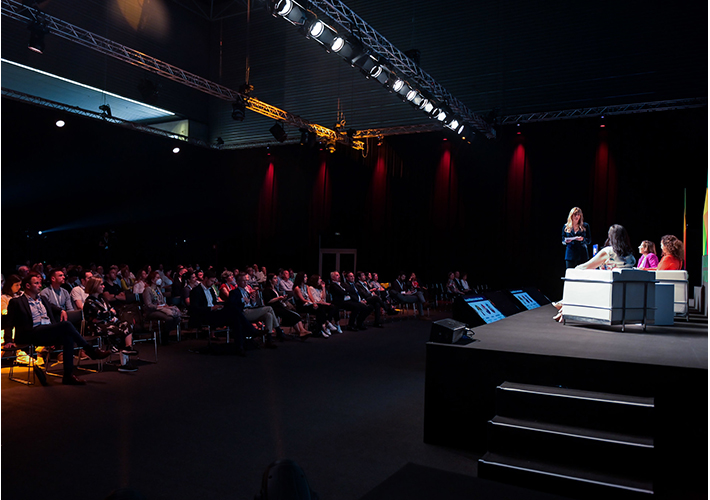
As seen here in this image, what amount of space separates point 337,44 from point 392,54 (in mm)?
1340

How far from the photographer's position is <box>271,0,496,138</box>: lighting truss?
24.1 feet

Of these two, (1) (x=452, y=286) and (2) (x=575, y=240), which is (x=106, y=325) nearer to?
(2) (x=575, y=240)

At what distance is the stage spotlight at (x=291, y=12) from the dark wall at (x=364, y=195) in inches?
289

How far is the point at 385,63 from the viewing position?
351 inches

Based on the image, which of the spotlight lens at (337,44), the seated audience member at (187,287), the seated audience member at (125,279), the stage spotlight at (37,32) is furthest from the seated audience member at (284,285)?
the stage spotlight at (37,32)

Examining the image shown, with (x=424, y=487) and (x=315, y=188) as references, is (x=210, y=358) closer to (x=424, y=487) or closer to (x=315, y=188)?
(x=424, y=487)

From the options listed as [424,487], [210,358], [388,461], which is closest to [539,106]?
[210,358]

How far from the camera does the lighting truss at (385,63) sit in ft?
24.1

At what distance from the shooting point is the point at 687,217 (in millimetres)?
10500

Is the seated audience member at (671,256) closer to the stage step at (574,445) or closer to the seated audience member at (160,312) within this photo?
the stage step at (574,445)

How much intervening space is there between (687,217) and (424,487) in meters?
11.4

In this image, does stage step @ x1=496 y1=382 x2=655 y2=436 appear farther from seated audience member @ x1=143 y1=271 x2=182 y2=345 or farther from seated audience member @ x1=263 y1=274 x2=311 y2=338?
seated audience member @ x1=143 y1=271 x2=182 y2=345

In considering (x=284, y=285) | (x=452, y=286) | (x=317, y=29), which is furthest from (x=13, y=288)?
(x=452, y=286)

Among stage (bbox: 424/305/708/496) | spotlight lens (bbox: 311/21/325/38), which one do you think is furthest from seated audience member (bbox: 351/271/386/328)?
stage (bbox: 424/305/708/496)
